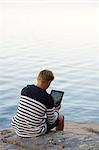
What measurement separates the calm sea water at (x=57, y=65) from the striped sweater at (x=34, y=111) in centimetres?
370

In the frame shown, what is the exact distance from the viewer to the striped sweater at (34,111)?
677 cm

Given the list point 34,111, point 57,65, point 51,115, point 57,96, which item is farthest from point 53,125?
point 57,65

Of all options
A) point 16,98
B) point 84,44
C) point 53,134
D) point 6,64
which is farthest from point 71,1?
point 53,134

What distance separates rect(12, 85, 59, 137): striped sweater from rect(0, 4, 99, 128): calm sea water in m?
3.70

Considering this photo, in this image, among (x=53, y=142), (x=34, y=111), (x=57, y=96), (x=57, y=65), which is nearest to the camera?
(x=53, y=142)

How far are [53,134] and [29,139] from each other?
36 cm

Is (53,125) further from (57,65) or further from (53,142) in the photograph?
(57,65)

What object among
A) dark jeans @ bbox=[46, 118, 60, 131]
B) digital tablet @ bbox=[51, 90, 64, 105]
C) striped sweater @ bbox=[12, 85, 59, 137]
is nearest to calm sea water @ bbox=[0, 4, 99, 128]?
digital tablet @ bbox=[51, 90, 64, 105]

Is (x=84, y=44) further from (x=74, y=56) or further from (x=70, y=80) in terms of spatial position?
(x=70, y=80)

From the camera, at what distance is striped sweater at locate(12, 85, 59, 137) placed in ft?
22.2

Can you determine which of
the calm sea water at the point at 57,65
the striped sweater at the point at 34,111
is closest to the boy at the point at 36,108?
the striped sweater at the point at 34,111

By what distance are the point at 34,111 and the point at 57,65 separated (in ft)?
37.8

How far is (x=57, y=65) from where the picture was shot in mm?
18266

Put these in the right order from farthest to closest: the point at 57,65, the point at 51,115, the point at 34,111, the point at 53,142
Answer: the point at 57,65, the point at 51,115, the point at 34,111, the point at 53,142
